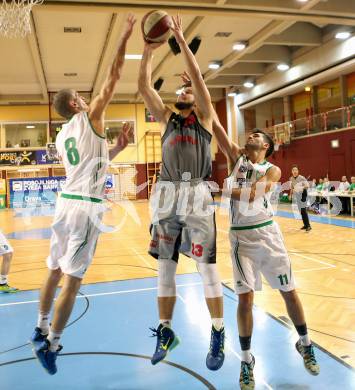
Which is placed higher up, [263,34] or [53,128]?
[263,34]

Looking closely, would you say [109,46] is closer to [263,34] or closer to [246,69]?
[263,34]

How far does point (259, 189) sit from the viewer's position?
10.9 feet

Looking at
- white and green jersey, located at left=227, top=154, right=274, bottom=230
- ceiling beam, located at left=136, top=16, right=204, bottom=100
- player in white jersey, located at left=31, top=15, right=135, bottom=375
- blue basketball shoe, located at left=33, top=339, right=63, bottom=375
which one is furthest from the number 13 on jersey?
ceiling beam, located at left=136, top=16, right=204, bottom=100

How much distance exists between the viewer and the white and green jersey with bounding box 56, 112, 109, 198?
321cm

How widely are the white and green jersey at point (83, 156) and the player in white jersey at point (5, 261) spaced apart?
3.14 meters

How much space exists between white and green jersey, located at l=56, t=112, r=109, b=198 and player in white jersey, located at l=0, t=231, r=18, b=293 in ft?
10.3

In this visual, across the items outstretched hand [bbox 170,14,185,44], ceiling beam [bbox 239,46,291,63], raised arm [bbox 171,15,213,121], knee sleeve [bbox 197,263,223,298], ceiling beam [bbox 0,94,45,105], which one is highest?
ceiling beam [bbox 239,46,291,63]

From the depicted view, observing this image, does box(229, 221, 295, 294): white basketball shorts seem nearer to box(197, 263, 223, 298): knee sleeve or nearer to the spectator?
box(197, 263, 223, 298): knee sleeve

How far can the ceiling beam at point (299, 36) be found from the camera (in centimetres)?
1602

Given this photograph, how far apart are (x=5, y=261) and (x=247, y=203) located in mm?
4285

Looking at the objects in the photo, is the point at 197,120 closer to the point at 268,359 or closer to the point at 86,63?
the point at 268,359

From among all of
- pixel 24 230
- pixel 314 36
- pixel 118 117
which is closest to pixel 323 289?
pixel 24 230

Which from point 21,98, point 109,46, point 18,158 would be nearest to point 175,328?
point 109,46

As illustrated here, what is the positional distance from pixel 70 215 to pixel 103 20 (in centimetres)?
1179
